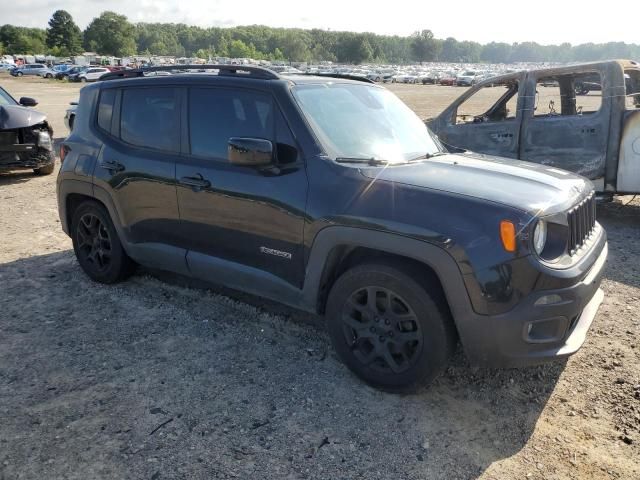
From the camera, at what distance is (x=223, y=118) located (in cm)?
398

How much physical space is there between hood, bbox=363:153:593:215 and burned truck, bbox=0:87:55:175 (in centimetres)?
790

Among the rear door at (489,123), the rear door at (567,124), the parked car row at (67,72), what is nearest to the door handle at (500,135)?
the rear door at (489,123)

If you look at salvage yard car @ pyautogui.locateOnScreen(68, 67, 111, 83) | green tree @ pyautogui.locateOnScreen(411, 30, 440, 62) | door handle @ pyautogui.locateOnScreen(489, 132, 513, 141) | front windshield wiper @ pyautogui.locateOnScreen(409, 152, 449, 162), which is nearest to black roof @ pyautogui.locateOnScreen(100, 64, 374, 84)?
front windshield wiper @ pyautogui.locateOnScreen(409, 152, 449, 162)

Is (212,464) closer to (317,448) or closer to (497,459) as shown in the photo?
(317,448)

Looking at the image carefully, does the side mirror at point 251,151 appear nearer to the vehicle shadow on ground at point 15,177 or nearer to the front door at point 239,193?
the front door at point 239,193

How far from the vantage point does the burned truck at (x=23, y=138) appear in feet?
29.9

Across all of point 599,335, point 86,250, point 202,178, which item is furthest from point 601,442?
point 86,250

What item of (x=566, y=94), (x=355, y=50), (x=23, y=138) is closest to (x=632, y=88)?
(x=566, y=94)

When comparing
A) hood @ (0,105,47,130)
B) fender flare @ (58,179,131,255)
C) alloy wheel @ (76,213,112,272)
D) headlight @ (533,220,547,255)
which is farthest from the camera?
hood @ (0,105,47,130)

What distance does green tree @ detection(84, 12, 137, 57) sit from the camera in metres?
123

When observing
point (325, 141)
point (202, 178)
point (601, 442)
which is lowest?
point (601, 442)

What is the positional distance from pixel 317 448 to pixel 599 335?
8.06 feet

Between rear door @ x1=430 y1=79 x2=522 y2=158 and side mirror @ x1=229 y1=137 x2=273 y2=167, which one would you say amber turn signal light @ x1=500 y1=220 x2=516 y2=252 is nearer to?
side mirror @ x1=229 y1=137 x2=273 y2=167

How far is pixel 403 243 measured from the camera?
304 cm
